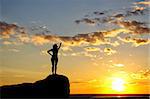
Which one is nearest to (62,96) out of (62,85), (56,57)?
(62,85)

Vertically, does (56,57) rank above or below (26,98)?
above

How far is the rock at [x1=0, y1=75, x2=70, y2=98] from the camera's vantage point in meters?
30.6

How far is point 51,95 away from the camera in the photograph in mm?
30656

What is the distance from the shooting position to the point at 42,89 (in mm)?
30734

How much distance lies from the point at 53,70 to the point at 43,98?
7.67 feet

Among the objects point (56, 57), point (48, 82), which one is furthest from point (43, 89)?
point (56, 57)

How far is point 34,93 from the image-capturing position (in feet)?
101

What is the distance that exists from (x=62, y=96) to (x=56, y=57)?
2962 mm

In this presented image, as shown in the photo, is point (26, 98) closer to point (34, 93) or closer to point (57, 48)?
point (34, 93)

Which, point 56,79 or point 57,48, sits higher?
point 57,48

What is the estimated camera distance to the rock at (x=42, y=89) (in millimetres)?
30641

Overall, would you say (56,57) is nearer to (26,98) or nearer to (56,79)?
(56,79)

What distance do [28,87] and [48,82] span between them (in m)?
1.68

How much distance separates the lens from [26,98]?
3062 centimetres
